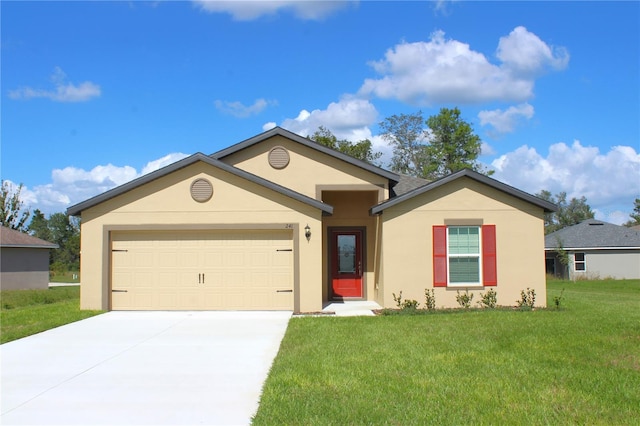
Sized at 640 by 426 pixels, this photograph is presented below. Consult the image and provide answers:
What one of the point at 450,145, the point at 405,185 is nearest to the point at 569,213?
the point at 450,145

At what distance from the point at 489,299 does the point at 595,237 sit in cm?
2618

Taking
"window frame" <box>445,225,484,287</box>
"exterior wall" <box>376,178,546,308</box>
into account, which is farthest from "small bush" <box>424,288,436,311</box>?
"window frame" <box>445,225,484,287</box>

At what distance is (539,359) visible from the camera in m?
8.22

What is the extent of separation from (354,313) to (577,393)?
7720mm

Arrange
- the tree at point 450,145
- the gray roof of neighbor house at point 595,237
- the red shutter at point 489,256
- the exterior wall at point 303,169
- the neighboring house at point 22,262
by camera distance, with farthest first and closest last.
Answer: the tree at point 450,145 → the gray roof of neighbor house at point 595,237 → the neighboring house at point 22,262 → the exterior wall at point 303,169 → the red shutter at point 489,256

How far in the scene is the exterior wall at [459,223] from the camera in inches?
570

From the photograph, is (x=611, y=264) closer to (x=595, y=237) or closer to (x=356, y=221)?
(x=595, y=237)

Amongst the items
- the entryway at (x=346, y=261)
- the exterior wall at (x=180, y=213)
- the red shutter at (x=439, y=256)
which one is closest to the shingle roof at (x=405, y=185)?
the entryway at (x=346, y=261)

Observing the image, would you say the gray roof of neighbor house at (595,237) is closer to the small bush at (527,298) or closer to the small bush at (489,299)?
the small bush at (527,298)

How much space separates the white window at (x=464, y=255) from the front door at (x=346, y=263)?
11.5ft

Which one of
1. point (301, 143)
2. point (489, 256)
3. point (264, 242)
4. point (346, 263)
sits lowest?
point (346, 263)

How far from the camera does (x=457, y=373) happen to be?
24.6ft

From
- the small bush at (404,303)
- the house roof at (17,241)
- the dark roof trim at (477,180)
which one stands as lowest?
the small bush at (404,303)

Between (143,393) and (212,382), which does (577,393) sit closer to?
(212,382)
